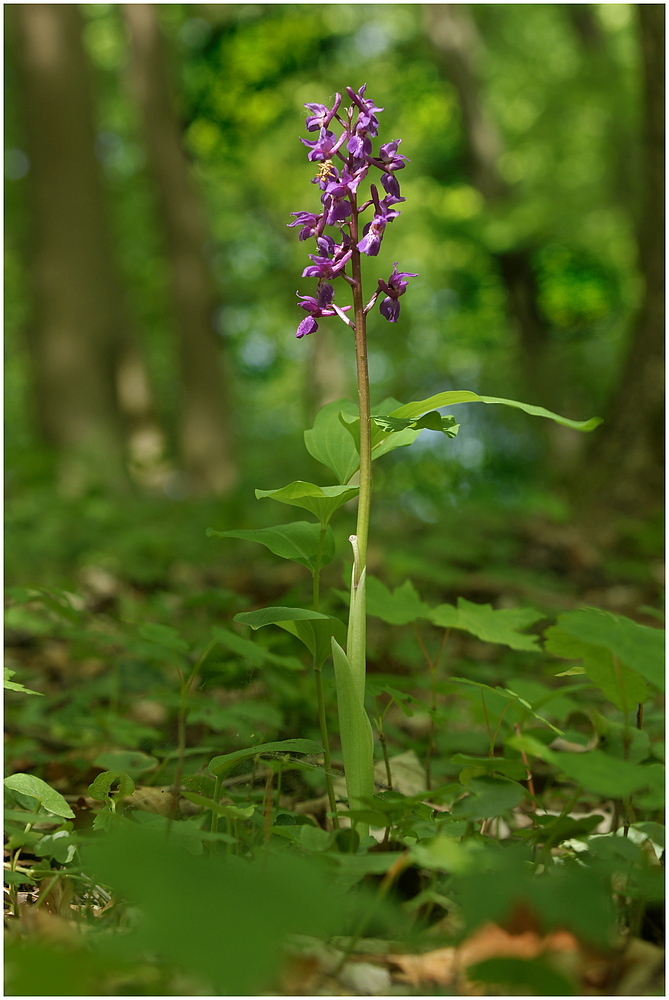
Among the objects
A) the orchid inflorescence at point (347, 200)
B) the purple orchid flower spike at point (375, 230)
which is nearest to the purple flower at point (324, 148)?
the orchid inflorescence at point (347, 200)

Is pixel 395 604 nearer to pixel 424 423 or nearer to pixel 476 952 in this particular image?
pixel 424 423

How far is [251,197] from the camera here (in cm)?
1720

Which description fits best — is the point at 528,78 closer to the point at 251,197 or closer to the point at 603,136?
the point at 603,136

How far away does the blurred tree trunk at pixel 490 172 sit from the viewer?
10.4 meters

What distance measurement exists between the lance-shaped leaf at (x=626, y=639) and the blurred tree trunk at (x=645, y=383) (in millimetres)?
3856

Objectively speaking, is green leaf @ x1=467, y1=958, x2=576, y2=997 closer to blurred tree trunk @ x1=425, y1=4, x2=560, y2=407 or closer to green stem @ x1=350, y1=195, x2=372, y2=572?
green stem @ x1=350, y1=195, x2=372, y2=572

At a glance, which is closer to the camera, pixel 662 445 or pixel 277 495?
pixel 277 495

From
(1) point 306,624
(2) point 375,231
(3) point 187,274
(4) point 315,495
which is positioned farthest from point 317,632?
(3) point 187,274

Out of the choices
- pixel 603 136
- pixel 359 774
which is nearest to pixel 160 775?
pixel 359 774

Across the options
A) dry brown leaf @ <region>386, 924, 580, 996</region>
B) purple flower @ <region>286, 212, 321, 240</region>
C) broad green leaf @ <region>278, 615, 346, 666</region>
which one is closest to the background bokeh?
purple flower @ <region>286, 212, 321, 240</region>

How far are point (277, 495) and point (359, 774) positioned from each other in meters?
0.47

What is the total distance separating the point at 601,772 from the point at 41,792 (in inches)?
35.3

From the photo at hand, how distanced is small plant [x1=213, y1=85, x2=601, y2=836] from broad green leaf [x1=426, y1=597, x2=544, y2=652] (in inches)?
11.6

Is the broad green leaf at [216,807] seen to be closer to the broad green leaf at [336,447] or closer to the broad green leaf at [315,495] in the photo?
the broad green leaf at [315,495]
